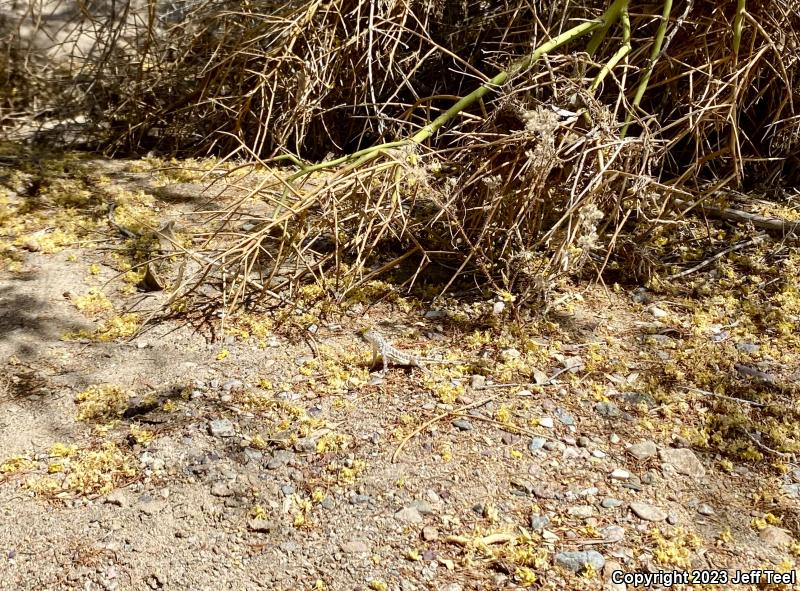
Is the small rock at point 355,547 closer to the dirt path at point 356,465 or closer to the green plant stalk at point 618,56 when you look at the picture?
the dirt path at point 356,465

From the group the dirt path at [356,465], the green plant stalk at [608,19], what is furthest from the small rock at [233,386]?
the green plant stalk at [608,19]

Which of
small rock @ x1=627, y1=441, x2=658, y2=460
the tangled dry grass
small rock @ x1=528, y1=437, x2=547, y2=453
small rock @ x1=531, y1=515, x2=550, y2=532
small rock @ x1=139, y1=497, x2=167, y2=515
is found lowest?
small rock @ x1=139, y1=497, x2=167, y2=515

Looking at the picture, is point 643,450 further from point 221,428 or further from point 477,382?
point 221,428

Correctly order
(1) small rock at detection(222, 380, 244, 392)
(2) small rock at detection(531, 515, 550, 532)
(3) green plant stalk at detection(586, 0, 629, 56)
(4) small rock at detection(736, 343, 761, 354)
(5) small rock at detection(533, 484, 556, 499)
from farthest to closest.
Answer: (3) green plant stalk at detection(586, 0, 629, 56), (4) small rock at detection(736, 343, 761, 354), (1) small rock at detection(222, 380, 244, 392), (5) small rock at detection(533, 484, 556, 499), (2) small rock at detection(531, 515, 550, 532)

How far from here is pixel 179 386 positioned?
2561mm

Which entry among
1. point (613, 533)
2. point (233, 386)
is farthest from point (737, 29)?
point (233, 386)

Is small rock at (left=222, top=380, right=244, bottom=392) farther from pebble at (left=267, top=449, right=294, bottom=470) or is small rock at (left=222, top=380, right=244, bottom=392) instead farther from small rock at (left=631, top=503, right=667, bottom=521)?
small rock at (left=631, top=503, right=667, bottom=521)

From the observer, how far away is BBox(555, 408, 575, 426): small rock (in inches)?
95.5

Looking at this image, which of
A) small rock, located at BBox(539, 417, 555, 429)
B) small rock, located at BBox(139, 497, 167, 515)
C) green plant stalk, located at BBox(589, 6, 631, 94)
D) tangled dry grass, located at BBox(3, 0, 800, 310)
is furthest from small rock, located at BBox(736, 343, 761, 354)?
small rock, located at BBox(139, 497, 167, 515)

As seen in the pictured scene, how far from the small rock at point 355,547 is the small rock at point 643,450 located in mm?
839

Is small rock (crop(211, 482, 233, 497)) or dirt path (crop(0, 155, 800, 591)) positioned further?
small rock (crop(211, 482, 233, 497))

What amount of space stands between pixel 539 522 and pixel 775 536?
600 mm

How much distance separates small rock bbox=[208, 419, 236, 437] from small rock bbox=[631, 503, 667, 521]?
1165 mm

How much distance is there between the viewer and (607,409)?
2.48 meters
